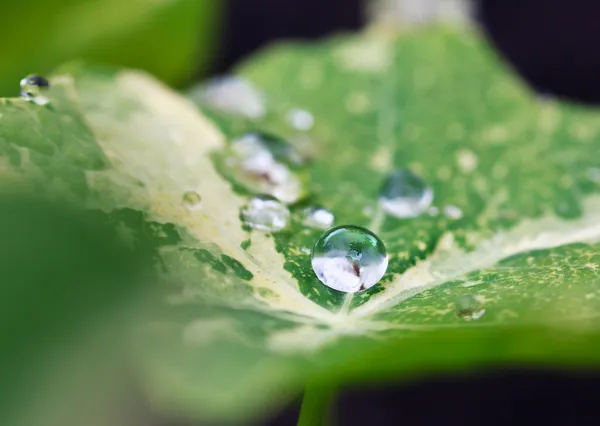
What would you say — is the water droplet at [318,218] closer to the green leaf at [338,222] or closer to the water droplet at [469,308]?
the green leaf at [338,222]

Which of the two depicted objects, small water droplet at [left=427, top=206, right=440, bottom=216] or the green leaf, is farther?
small water droplet at [left=427, top=206, right=440, bottom=216]

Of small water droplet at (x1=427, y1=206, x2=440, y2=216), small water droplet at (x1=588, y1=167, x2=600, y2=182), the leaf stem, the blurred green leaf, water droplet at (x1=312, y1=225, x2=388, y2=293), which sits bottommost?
the leaf stem

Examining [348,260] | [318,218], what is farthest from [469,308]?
[318,218]

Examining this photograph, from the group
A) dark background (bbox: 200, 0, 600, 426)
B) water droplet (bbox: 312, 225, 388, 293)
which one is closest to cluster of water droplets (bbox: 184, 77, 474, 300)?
water droplet (bbox: 312, 225, 388, 293)

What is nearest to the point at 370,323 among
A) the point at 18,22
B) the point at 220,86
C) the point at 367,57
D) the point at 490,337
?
the point at 490,337

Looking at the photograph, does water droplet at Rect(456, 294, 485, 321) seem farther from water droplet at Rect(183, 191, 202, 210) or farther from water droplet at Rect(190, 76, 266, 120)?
water droplet at Rect(190, 76, 266, 120)

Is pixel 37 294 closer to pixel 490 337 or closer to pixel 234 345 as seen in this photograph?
pixel 234 345

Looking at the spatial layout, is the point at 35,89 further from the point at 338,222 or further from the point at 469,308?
the point at 469,308
